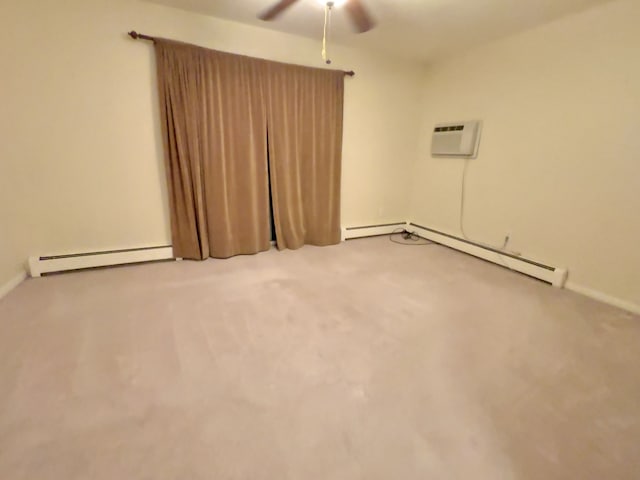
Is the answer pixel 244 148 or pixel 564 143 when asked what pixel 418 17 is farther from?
pixel 244 148

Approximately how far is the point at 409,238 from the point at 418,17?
2.32 metres

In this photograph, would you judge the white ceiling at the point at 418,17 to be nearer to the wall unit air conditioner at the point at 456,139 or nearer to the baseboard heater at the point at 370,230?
the wall unit air conditioner at the point at 456,139

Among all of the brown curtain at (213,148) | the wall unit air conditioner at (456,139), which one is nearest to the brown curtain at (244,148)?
the brown curtain at (213,148)

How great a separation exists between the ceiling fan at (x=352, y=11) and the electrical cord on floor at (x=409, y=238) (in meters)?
2.32

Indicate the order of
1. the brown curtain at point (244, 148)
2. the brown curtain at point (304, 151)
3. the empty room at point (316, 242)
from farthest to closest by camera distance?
the brown curtain at point (304, 151) < the brown curtain at point (244, 148) < the empty room at point (316, 242)

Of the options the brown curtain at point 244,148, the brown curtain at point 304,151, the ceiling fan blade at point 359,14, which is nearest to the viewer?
the ceiling fan blade at point 359,14

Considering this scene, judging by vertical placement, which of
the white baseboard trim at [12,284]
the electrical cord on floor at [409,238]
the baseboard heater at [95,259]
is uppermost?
the baseboard heater at [95,259]

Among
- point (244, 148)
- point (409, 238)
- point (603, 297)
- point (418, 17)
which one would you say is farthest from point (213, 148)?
Result: point (603, 297)

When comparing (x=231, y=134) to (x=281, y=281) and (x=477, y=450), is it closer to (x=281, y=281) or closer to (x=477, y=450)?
(x=281, y=281)

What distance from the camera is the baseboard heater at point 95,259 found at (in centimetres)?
242

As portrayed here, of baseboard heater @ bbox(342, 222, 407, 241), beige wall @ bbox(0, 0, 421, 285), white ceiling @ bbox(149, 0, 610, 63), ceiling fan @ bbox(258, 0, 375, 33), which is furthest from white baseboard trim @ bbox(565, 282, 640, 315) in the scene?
beige wall @ bbox(0, 0, 421, 285)

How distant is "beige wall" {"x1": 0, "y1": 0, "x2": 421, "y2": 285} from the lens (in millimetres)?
2156

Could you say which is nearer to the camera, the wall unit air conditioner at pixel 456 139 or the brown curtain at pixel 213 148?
the brown curtain at pixel 213 148

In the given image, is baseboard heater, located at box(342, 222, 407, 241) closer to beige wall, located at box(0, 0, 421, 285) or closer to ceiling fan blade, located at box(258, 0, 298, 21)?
beige wall, located at box(0, 0, 421, 285)
